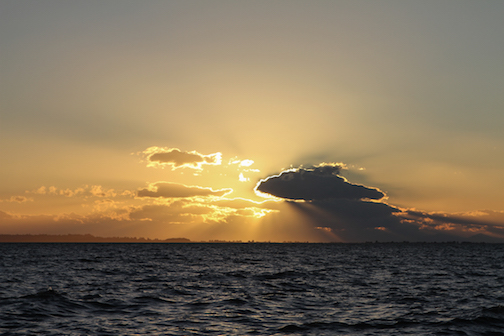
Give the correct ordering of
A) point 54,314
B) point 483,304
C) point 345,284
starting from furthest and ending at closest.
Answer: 1. point 345,284
2. point 483,304
3. point 54,314

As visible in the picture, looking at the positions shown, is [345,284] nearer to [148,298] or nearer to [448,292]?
[448,292]

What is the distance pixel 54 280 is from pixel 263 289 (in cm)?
2159

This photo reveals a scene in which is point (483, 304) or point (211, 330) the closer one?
point (211, 330)

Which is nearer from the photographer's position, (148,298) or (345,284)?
(148,298)

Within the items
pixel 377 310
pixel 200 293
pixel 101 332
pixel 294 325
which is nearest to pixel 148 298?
pixel 200 293

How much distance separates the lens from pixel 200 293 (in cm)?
3130

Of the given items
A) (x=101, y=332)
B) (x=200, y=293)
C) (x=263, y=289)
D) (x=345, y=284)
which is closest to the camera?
(x=101, y=332)

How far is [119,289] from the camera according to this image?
109ft

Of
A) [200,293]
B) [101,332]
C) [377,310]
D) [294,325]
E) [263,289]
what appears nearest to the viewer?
[101,332]

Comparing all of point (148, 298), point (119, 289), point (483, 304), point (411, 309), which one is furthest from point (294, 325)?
point (119, 289)

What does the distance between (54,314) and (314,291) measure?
19537mm

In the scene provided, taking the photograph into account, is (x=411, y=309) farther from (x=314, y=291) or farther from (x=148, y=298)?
(x=148, y=298)

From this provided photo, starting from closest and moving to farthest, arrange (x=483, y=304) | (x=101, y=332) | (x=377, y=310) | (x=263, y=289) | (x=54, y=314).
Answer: (x=101, y=332), (x=54, y=314), (x=377, y=310), (x=483, y=304), (x=263, y=289)

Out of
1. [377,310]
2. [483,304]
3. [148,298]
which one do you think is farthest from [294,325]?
[483,304]
